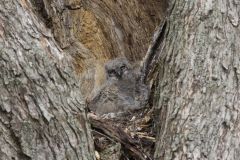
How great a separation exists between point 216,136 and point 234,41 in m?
0.86

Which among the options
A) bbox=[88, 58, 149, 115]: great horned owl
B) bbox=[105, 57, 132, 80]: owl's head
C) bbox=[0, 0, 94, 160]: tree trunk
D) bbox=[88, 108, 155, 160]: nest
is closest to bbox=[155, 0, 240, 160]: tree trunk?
bbox=[88, 108, 155, 160]: nest

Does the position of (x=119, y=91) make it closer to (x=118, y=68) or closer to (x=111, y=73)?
(x=118, y=68)

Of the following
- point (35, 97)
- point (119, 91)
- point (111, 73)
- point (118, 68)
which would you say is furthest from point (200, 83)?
point (111, 73)

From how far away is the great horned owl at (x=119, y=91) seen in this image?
19.9ft

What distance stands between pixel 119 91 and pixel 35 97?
10.2ft

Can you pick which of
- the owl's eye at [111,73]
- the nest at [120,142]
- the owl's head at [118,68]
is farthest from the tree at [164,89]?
the owl's eye at [111,73]

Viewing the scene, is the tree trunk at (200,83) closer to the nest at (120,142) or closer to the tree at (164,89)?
the tree at (164,89)

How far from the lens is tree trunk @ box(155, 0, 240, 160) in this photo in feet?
12.6

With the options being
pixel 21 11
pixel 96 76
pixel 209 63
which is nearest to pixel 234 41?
pixel 209 63

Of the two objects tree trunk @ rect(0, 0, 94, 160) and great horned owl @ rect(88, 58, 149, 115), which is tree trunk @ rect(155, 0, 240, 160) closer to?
tree trunk @ rect(0, 0, 94, 160)

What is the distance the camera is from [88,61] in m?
6.69

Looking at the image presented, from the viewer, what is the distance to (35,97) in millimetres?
3396

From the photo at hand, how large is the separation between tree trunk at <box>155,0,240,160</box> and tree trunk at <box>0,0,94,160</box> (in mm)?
733

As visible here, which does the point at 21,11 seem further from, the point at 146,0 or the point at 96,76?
the point at 96,76
